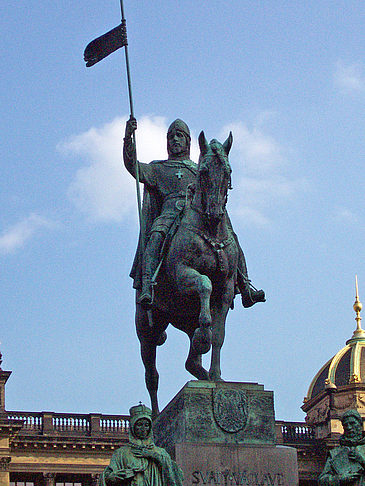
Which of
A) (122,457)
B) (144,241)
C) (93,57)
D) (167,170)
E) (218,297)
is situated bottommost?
(122,457)

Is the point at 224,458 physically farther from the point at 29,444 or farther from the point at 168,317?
the point at 29,444

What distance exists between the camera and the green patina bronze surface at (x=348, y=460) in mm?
12055

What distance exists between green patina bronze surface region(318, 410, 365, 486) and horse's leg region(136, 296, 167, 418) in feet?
14.3

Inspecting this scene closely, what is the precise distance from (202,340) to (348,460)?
2.81m

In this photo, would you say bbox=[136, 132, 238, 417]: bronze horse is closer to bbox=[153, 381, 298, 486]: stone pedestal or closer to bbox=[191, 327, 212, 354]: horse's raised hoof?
bbox=[191, 327, 212, 354]: horse's raised hoof

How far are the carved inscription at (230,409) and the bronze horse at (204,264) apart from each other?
0.49 meters

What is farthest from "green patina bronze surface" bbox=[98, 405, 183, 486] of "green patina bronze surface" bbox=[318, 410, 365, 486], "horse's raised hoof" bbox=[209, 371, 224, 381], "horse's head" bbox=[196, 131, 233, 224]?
"horse's head" bbox=[196, 131, 233, 224]

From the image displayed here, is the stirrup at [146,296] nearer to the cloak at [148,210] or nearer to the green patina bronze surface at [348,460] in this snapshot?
the cloak at [148,210]

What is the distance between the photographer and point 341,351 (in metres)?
82.9

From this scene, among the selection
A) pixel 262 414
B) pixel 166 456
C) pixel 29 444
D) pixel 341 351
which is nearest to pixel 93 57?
pixel 262 414

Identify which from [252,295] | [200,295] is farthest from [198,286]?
[252,295]

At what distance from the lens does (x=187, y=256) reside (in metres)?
14.8

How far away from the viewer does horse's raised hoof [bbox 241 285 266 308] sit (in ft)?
50.7

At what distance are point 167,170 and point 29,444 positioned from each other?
53195 mm
